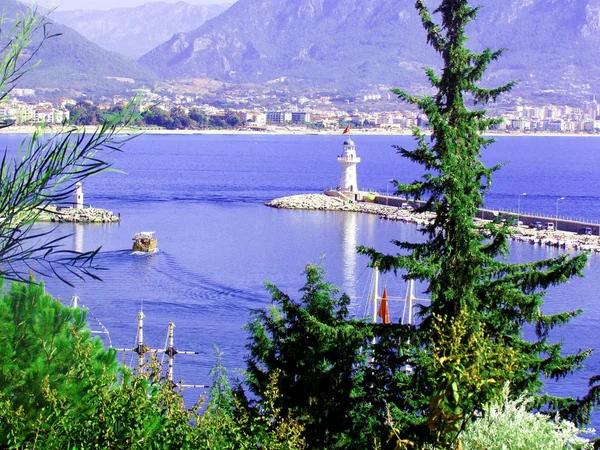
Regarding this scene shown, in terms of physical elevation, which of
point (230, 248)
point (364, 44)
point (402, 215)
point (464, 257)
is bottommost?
point (230, 248)

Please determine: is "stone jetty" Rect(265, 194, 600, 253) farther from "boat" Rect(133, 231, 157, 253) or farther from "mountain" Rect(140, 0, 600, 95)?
"mountain" Rect(140, 0, 600, 95)

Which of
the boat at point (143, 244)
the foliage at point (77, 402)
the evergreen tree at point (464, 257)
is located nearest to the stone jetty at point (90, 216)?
the boat at point (143, 244)

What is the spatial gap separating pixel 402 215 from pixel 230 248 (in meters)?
6.55

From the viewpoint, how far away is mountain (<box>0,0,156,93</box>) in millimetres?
96625

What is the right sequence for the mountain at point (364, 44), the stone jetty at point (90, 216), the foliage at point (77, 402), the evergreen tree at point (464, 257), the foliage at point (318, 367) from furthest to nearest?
the mountain at point (364, 44)
the stone jetty at point (90, 216)
the foliage at point (318, 367)
the evergreen tree at point (464, 257)
the foliage at point (77, 402)

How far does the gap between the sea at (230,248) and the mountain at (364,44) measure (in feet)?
315

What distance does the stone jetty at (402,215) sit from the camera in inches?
764

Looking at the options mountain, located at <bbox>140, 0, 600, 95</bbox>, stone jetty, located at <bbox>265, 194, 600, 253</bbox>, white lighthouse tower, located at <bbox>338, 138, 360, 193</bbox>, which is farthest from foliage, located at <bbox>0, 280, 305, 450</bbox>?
mountain, located at <bbox>140, 0, 600, 95</bbox>

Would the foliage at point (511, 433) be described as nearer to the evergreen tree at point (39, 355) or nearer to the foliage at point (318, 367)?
the evergreen tree at point (39, 355)

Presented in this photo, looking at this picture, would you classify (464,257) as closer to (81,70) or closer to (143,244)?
(143,244)

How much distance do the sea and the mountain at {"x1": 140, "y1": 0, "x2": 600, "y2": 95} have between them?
315ft

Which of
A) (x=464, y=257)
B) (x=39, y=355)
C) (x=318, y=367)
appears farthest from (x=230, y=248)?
(x=39, y=355)

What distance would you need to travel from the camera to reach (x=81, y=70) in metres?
107

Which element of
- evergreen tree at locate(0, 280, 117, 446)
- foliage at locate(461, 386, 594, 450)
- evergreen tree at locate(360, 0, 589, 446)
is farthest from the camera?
evergreen tree at locate(360, 0, 589, 446)
